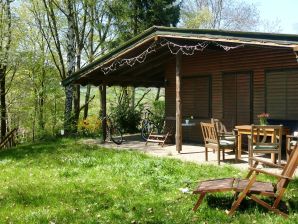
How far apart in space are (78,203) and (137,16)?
19698 mm

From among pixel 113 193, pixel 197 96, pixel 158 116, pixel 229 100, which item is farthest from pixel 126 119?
pixel 113 193

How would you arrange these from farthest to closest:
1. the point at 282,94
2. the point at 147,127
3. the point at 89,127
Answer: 1. the point at 89,127
2. the point at 147,127
3. the point at 282,94

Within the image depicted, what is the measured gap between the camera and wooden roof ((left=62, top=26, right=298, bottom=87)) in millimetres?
9719

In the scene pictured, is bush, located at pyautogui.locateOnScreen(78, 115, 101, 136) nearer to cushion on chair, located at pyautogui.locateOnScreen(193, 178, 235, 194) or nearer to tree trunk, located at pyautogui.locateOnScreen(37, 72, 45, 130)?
tree trunk, located at pyautogui.locateOnScreen(37, 72, 45, 130)

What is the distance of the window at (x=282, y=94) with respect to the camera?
41.3 ft

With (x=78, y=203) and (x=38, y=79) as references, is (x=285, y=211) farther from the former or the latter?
(x=38, y=79)

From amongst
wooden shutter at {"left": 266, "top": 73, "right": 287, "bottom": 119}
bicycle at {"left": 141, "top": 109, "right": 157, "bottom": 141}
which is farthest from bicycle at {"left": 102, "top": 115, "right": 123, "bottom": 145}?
wooden shutter at {"left": 266, "top": 73, "right": 287, "bottom": 119}

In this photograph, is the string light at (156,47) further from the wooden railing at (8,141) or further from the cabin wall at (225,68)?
the wooden railing at (8,141)

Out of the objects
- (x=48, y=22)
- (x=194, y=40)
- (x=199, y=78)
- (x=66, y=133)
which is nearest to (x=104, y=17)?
(x=48, y=22)

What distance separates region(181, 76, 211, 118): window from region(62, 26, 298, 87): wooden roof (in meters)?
1.35

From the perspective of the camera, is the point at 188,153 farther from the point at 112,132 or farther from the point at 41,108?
the point at 41,108

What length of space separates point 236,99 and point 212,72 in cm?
149

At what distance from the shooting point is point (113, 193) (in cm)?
745

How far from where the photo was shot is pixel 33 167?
1109 centimetres
